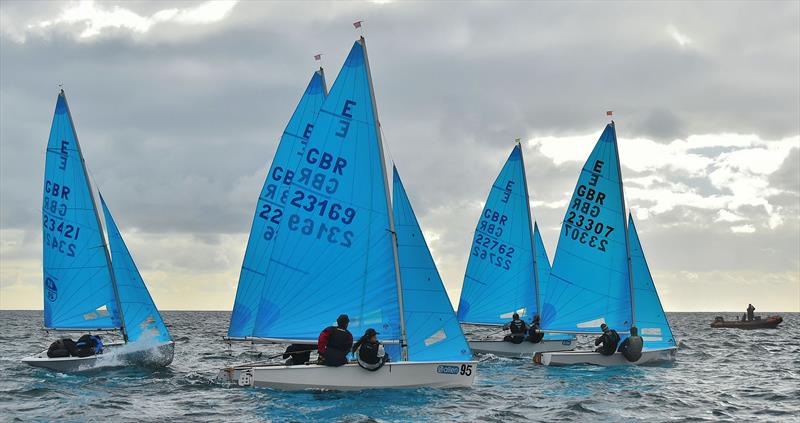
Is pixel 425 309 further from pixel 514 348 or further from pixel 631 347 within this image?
pixel 514 348

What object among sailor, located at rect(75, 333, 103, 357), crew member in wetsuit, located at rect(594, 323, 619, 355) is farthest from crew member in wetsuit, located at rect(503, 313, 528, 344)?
sailor, located at rect(75, 333, 103, 357)

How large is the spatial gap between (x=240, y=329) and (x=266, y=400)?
4.33 metres

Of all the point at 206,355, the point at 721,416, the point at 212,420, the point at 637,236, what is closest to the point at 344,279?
the point at 212,420

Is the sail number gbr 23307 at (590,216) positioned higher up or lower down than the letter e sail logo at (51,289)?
higher up

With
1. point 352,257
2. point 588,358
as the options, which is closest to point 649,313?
point 588,358

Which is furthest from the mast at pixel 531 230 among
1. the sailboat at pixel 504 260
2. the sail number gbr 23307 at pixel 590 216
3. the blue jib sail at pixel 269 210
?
the blue jib sail at pixel 269 210

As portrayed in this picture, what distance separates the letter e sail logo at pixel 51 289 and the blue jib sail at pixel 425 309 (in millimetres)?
13018

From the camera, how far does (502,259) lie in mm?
39531

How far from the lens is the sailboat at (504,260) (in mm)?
39312

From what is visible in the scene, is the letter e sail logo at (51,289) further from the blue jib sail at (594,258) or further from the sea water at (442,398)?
the blue jib sail at (594,258)

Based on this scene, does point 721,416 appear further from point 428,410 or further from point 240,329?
point 240,329

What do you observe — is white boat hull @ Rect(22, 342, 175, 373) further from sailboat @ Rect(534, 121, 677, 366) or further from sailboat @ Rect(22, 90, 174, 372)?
sailboat @ Rect(534, 121, 677, 366)

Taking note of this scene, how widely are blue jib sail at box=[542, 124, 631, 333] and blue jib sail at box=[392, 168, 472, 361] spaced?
37.7 ft

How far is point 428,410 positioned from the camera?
19.0 metres
